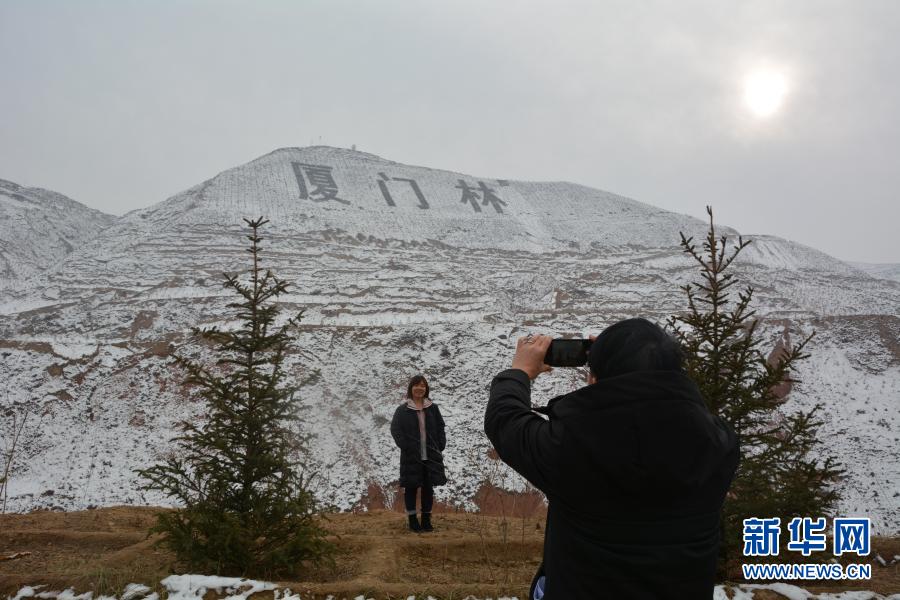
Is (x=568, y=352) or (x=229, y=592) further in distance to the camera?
(x=229, y=592)

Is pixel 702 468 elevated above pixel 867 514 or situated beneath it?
elevated above

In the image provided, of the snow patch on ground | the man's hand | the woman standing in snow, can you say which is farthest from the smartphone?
the woman standing in snow

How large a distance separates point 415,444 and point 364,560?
1708 millimetres

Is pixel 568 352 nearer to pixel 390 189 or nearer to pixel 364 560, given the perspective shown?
pixel 364 560

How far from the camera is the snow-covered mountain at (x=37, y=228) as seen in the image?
89.9ft

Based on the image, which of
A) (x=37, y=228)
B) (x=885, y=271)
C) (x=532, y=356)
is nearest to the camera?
(x=532, y=356)

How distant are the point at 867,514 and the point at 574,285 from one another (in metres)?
16.6

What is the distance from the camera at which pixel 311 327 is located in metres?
19.0

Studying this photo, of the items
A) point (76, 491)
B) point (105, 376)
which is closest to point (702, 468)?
point (76, 491)

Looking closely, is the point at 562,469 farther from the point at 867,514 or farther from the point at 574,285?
the point at 574,285

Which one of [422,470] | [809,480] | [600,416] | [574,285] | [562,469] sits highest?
[574,285]

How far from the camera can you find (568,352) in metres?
2.13

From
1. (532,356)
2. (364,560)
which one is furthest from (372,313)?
(532,356)

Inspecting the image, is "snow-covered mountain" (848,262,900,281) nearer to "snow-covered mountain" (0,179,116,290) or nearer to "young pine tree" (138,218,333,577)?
"young pine tree" (138,218,333,577)
